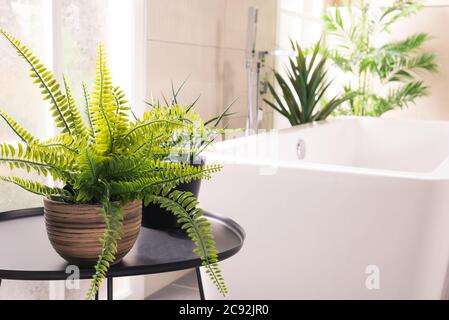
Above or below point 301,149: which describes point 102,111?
above

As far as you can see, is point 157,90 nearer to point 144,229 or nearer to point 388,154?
point 144,229

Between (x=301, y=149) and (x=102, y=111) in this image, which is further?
(x=301, y=149)

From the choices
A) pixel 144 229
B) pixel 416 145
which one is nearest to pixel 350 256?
pixel 144 229

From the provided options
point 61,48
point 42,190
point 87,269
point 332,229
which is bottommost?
point 332,229

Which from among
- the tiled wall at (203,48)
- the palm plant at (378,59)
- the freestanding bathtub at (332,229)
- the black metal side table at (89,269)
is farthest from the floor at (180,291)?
the palm plant at (378,59)

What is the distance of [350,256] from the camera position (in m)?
1.83

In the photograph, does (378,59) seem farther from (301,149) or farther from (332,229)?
(332,229)

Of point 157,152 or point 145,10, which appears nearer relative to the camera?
point 157,152

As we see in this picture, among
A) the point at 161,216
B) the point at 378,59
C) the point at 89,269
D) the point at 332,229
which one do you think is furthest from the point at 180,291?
the point at 378,59

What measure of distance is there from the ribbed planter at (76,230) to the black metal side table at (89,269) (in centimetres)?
2

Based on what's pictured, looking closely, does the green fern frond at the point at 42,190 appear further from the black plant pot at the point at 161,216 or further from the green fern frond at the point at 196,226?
the black plant pot at the point at 161,216

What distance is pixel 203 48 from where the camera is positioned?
3.16 meters

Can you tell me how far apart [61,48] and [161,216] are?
1.15 m

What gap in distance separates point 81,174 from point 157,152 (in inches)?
5.6
